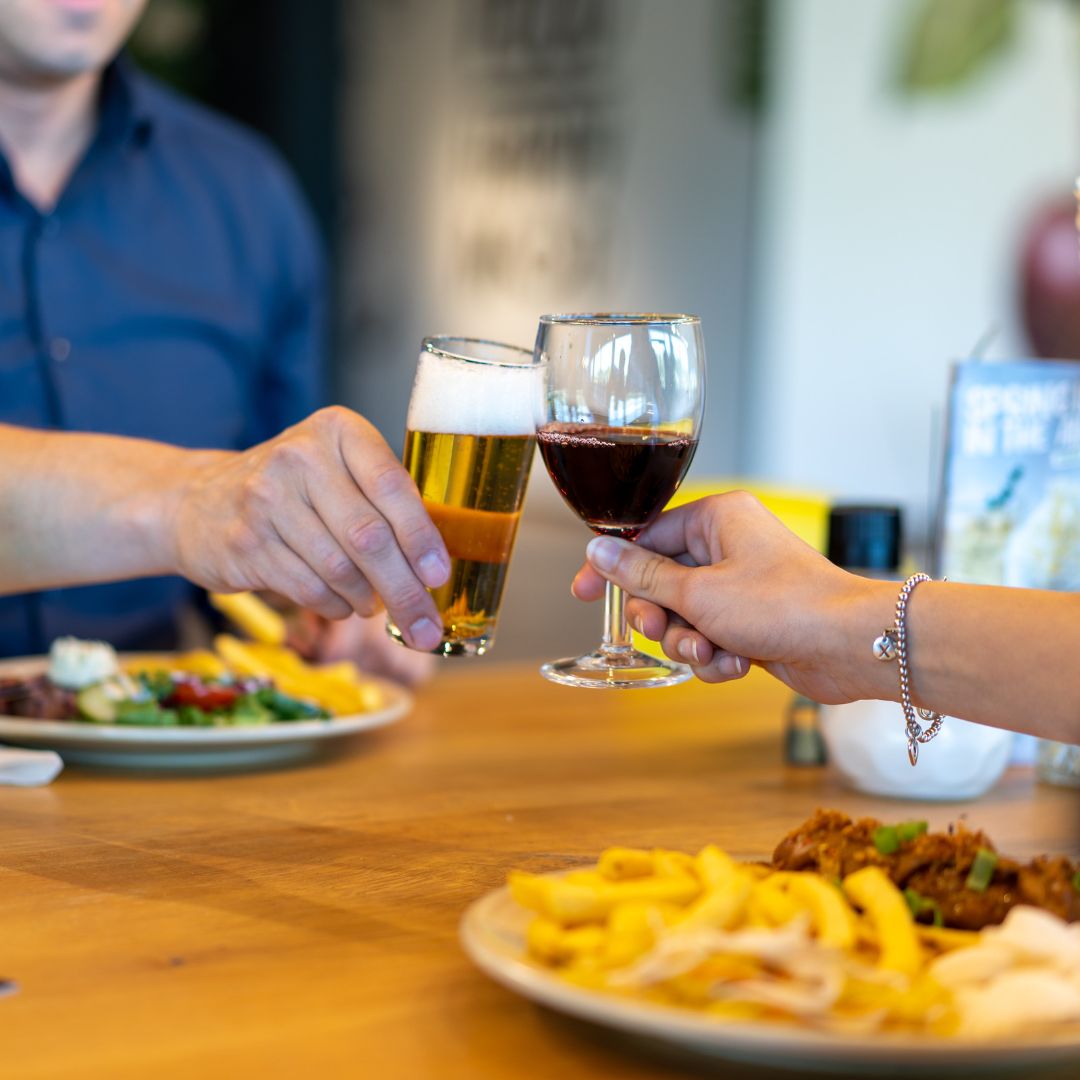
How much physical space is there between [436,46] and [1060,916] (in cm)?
A: 607

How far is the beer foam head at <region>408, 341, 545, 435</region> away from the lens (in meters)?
1.19

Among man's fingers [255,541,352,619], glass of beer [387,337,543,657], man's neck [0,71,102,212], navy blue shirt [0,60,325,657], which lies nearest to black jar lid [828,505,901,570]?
glass of beer [387,337,543,657]

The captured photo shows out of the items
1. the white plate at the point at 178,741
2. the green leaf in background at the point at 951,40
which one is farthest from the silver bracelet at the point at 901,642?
the green leaf in background at the point at 951,40

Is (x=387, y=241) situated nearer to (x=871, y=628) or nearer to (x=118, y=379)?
(x=118, y=379)

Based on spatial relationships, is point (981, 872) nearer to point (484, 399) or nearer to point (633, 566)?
point (633, 566)

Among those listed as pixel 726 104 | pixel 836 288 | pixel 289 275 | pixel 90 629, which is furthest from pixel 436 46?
pixel 90 629

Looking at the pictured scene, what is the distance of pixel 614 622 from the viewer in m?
1.26

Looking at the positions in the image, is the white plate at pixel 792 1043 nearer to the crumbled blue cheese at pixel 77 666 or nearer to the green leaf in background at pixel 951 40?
the crumbled blue cheese at pixel 77 666

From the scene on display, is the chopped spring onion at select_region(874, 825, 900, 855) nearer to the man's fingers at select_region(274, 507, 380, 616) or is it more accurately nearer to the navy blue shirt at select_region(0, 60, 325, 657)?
the man's fingers at select_region(274, 507, 380, 616)

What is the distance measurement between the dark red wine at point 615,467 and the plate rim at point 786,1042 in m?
0.49

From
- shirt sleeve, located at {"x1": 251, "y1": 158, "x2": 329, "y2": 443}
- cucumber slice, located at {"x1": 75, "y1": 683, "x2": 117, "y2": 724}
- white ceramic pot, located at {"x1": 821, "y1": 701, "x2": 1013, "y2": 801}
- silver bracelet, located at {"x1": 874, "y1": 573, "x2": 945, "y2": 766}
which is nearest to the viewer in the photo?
silver bracelet, located at {"x1": 874, "y1": 573, "x2": 945, "y2": 766}

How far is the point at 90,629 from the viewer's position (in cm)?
229

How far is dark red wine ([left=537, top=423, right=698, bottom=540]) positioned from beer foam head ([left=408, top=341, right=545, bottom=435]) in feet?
0.08

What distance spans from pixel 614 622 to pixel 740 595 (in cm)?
13
